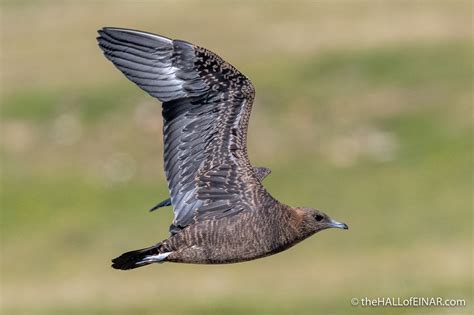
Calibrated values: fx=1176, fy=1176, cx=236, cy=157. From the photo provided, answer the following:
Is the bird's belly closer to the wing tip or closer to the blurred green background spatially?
the wing tip

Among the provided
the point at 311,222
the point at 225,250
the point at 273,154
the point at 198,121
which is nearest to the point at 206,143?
the point at 198,121

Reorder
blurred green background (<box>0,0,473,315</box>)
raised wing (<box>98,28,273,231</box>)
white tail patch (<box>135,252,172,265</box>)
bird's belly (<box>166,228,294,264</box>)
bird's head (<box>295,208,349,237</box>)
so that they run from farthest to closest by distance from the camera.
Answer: blurred green background (<box>0,0,473,315</box>) → bird's head (<box>295,208,349,237</box>) → raised wing (<box>98,28,273,231</box>) → bird's belly (<box>166,228,294,264</box>) → white tail patch (<box>135,252,172,265</box>)

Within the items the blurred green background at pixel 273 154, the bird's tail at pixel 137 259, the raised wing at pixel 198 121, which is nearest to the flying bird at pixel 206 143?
the raised wing at pixel 198 121

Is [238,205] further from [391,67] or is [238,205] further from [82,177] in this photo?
[391,67]

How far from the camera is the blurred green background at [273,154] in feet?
85.2

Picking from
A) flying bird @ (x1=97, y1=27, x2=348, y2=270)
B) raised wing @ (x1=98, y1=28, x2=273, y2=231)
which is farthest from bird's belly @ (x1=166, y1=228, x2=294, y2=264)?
raised wing @ (x1=98, y1=28, x2=273, y2=231)

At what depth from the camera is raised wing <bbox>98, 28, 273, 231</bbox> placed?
11.5 metres

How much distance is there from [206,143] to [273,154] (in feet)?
66.3

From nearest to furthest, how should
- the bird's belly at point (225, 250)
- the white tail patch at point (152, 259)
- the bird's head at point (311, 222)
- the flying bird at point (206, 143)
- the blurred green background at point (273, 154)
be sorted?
the white tail patch at point (152, 259) < the bird's belly at point (225, 250) < the flying bird at point (206, 143) < the bird's head at point (311, 222) < the blurred green background at point (273, 154)

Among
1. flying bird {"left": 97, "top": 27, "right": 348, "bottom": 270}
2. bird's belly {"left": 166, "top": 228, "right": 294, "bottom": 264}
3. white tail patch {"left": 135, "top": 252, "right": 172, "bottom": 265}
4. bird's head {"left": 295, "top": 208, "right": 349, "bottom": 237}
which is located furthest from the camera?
bird's head {"left": 295, "top": 208, "right": 349, "bottom": 237}

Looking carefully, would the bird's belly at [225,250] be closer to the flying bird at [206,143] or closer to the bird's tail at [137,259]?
the flying bird at [206,143]

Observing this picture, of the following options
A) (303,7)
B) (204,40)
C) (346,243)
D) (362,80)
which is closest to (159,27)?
(204,40)

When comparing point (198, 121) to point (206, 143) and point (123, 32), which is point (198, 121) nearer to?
point (206, 143)

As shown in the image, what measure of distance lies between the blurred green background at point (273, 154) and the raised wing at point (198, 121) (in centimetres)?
954
